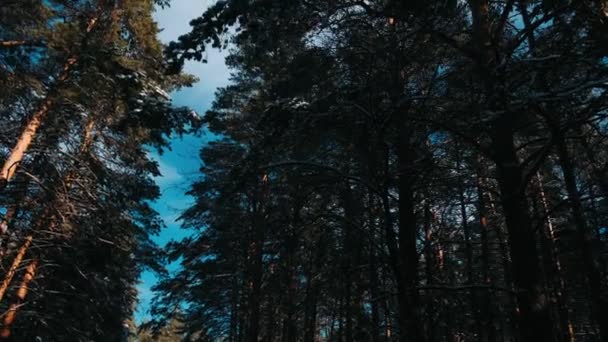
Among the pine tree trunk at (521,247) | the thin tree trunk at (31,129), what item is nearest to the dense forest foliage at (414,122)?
the pine tree trunk at (521,247)

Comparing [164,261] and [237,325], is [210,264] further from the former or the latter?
[237,325]

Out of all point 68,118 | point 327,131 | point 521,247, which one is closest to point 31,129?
point 68,118

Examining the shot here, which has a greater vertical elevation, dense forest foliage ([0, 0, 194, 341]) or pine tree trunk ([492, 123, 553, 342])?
dense forest foliage ([0, 0, 194, 341])

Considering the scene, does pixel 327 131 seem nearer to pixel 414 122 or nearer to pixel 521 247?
pixel 414 122

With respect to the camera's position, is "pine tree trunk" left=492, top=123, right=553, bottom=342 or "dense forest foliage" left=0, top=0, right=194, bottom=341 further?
"dense forest foliage" left=0, top=0, right=194, bottom=341

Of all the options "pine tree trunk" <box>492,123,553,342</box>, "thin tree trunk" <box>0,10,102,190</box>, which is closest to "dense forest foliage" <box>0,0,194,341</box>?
"thin tree trunk" <box>0,10,102,190</box>

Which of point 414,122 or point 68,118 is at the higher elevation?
point 68,118

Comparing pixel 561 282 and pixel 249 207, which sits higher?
pixel 249 207

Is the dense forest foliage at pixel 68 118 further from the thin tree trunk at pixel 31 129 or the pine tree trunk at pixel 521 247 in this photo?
the pine tree trunk at pixel 521 247

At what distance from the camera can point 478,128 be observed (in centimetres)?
557

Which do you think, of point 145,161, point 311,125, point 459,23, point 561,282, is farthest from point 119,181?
point 561,282

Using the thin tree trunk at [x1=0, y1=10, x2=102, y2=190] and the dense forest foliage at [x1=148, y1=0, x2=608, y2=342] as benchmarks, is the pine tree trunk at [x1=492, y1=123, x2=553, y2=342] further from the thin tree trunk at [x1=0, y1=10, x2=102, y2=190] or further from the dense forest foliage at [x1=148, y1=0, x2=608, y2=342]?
the thin tree trunk at [x1=0, y1=10, x2=102, y2=190]

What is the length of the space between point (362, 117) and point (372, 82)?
2.03ft

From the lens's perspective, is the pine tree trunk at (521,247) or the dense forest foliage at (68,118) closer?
the pine tree trunk at (521,247)
